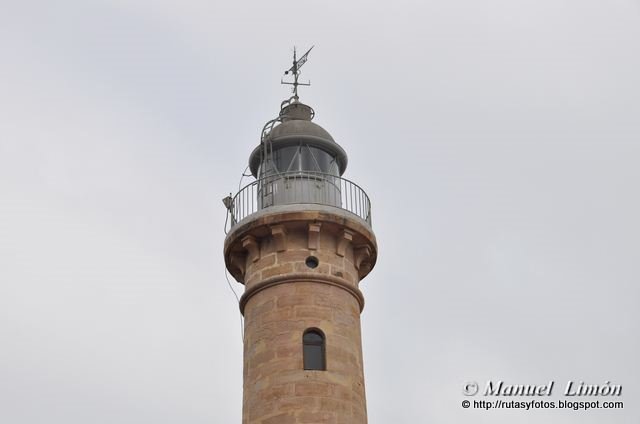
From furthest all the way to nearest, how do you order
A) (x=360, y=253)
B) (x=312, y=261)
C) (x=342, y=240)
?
(x=360, y=253) → (x=342, y=240) → (x=312, y=261)

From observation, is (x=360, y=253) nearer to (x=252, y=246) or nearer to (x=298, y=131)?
(x=252, y=246)

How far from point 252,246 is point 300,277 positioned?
1146 mm

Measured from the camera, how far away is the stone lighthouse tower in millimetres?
17406

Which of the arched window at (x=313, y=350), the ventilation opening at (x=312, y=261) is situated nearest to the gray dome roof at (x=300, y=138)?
the ventilation opening at (x=312, y=261)

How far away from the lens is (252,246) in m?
18.8

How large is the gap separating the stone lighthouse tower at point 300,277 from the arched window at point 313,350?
0.02m

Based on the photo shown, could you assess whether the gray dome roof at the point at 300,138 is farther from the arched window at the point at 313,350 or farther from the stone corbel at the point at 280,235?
the arched window at the point at 313,350

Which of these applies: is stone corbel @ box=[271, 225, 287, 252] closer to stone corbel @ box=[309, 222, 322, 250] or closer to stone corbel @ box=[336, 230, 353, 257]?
stone corbel @ box=[309, 222, 322, 250]

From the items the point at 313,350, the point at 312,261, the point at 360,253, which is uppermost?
the point at 360,253

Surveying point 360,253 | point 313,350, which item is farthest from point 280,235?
point 313,350

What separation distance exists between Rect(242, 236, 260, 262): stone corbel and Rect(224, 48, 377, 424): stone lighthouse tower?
0.06ft

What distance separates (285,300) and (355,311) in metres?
1.31

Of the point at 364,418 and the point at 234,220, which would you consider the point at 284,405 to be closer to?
the point at 364,418

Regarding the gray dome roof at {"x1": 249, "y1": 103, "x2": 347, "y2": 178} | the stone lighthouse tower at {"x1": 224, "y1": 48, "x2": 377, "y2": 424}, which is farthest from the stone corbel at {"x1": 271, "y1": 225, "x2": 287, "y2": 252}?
the gray dome roof at {"x1": 249, "y1": 103, "x2": 347, "y2": 178}
